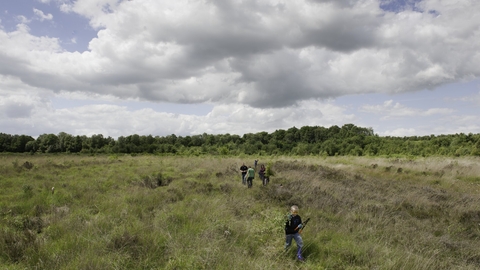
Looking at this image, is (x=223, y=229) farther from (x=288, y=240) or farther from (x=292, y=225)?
(x=292, y=225)

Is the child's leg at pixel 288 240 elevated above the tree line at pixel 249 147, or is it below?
below

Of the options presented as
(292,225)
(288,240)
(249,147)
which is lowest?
(288,240)

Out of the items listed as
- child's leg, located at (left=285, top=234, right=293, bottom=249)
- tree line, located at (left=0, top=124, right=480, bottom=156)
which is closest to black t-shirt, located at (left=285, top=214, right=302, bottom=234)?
child's leg, located at (left=285, top=234, right=293, bottom=249)

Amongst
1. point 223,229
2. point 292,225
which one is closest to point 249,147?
point 223,229

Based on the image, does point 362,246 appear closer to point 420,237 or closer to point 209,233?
point 420,237

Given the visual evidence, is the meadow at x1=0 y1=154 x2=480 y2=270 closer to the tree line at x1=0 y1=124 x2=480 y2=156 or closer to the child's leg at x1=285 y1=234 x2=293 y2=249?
the child's leg at x1=285 y1=234 x2=293 y2=249

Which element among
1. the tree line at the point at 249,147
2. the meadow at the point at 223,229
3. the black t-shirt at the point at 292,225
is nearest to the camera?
the meadow at the point at 223,229

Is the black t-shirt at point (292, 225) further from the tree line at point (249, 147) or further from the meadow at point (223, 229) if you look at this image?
the tree line at point (249, 147)

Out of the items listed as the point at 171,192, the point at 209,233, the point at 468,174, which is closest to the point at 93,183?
the point at 171,192

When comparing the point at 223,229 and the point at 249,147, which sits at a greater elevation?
the point at 249,147

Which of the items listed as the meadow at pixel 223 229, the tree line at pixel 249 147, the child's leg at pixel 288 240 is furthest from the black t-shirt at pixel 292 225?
the tree line at pixel 249 147

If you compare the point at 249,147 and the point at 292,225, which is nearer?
the point at 292,225

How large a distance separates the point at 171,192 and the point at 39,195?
5.12m

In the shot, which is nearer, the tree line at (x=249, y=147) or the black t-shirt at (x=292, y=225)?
the black t-shirt at (x=292, y=225)
